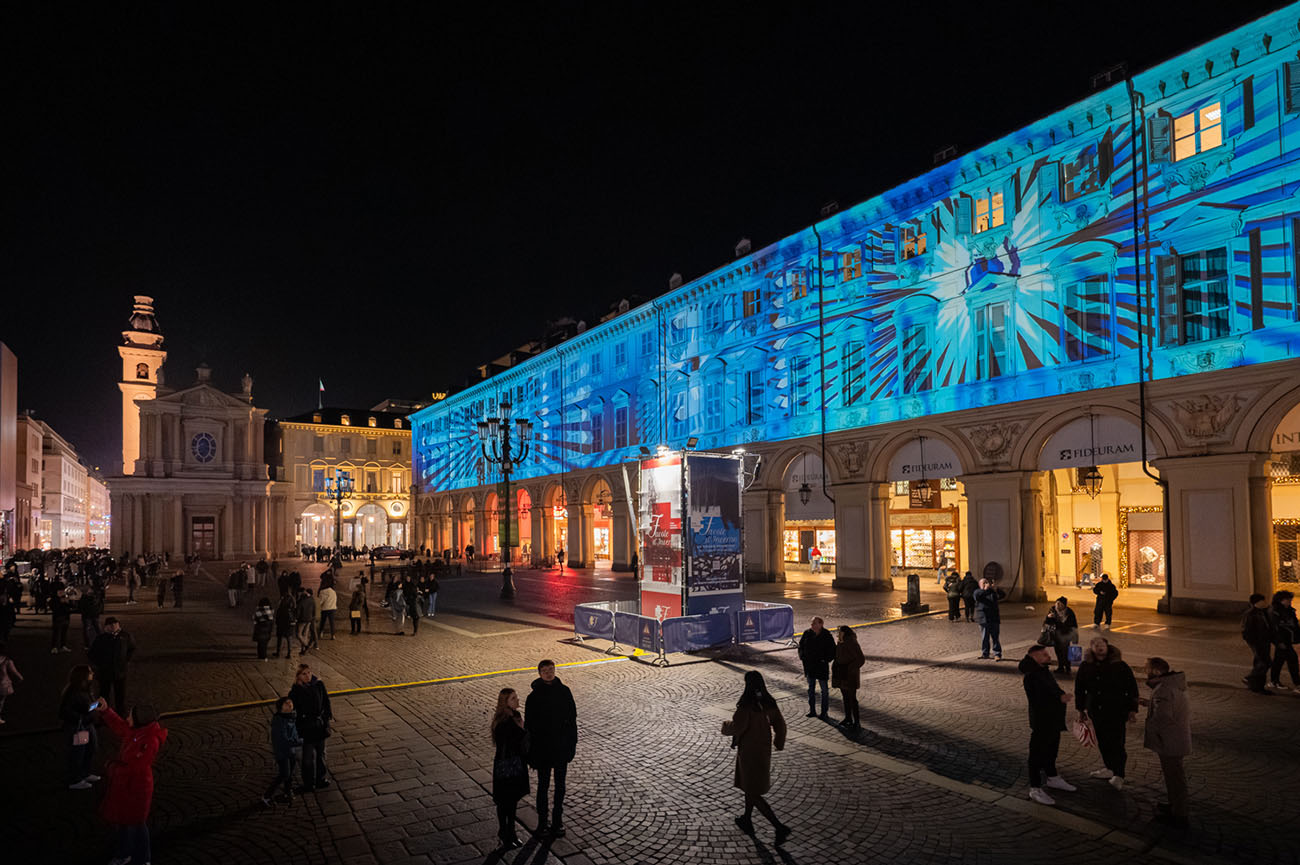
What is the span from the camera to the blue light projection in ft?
63.1

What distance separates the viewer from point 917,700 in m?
12.0

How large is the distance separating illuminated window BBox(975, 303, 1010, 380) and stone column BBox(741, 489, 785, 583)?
1069cm

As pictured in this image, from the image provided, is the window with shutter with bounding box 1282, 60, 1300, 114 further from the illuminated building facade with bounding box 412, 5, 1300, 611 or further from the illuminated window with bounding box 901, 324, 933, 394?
the illuminated window with bounding box 901, 324, 933, 394

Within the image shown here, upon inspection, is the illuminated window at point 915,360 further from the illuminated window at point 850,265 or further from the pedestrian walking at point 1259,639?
the pedestrian walking at point 1259,639

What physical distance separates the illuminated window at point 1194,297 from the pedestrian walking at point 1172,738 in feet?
54.8

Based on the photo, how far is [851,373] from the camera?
29625 mm

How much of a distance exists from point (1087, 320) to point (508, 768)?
72.0 feet

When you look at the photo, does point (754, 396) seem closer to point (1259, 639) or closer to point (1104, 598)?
point (1104, 598)

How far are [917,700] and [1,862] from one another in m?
11.2

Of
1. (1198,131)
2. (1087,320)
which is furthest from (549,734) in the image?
(1198,131)

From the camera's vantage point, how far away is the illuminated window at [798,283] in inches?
1242

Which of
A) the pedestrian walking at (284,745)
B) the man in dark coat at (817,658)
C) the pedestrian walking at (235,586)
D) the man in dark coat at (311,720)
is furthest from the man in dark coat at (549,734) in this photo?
the pedestrian walking at (235,586)

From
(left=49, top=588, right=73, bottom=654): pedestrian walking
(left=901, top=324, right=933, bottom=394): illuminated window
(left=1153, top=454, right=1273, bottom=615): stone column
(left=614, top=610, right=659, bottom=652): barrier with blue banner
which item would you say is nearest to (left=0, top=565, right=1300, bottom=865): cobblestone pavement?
(left=614, top=610, right=659, bottom=652): barrier with blue banner

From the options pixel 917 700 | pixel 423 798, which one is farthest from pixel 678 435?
pixel 423 798
